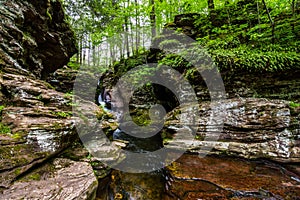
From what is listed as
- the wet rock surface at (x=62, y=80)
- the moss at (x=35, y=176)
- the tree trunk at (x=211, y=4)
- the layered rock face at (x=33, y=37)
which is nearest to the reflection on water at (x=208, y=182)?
the moss at (x=35, y=176)

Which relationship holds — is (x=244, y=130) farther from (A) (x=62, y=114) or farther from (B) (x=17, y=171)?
(B) (x=17, y=171)

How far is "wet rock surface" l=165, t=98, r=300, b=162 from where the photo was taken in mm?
4379

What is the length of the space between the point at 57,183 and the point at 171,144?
3.69 metres

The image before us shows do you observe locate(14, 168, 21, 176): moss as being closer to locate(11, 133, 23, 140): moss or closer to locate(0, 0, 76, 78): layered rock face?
locate(11, 133, 23, 140): moss

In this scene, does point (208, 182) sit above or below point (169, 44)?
below

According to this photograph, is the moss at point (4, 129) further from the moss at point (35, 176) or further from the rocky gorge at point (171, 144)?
the moss at point (35, 176)

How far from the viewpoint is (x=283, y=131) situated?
4523mm

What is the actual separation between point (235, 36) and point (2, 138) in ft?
29.8

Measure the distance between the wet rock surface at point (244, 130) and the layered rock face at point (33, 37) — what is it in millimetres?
6893

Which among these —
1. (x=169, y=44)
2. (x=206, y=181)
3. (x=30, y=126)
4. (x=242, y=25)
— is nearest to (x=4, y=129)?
(x=30, y=126)

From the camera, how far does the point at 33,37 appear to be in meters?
8.12

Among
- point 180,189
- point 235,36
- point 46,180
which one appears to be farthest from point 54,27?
point 180,189

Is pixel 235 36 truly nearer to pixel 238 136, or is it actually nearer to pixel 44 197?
pixel 238 136

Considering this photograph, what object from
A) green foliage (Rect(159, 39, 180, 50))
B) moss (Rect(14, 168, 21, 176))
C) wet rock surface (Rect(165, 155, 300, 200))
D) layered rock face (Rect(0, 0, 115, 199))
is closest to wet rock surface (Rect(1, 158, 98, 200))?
layered rock face (Rect(0, 0, 115, 199))
